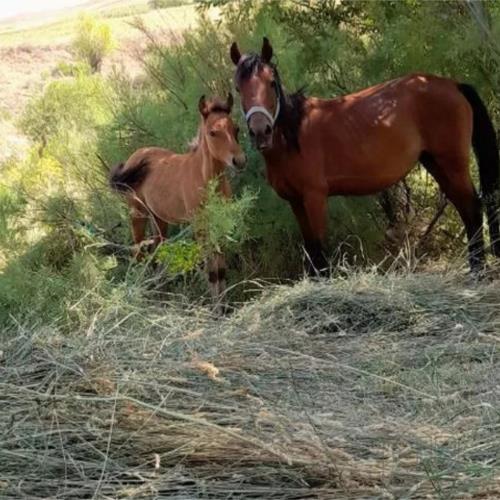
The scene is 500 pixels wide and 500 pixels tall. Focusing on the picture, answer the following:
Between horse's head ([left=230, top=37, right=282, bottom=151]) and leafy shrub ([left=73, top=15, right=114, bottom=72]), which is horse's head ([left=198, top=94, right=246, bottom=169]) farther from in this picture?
leafy shrub ([left=73, top=15, right=114, bottom=72])

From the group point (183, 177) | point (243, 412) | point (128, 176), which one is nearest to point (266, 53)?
point (183, 177)

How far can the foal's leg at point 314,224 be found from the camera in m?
6.15

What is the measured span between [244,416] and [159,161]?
423 centimetres

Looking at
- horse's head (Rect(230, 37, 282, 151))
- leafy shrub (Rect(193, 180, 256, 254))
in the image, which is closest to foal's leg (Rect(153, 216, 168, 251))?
leafy shrub (Rect(193, 180, 256, 254))

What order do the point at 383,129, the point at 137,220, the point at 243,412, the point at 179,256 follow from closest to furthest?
1. the point at 243,412
2. the point at 179,256
3. the point at 383,129
4. the point at 137,220

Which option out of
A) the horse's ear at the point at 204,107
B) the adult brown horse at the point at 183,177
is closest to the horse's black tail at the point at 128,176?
the adult brown horse at the point at 183,177

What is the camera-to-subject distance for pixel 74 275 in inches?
224

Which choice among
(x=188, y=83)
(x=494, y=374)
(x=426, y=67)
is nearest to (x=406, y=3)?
(x=426, y=67)

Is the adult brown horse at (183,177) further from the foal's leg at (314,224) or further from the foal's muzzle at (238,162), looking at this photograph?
the foal's leg at (314,224)

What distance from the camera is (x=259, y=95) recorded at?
19.1 feet

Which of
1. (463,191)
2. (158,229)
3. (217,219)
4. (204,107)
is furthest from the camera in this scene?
(158,229)

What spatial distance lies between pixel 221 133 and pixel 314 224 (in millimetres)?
904

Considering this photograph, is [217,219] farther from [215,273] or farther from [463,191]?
[463,191]

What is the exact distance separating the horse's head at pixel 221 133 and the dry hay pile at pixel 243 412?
178 centimetres
